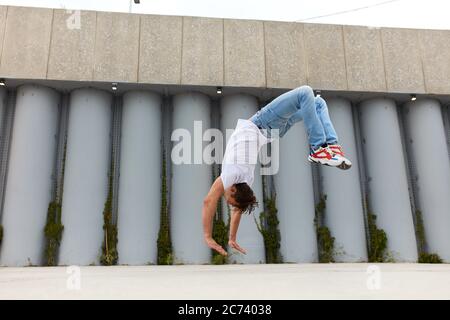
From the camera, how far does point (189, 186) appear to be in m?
10.8

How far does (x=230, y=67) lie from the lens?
36.9 ft

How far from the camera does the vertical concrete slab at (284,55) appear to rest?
447 inches

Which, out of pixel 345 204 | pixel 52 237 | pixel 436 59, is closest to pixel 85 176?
pixel 52 237

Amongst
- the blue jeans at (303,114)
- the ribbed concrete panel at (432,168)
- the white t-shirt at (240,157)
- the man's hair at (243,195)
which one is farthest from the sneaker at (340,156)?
the ribbed concrete panel at (432,168)

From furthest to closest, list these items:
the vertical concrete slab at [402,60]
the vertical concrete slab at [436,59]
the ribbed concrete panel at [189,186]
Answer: the vertical concrete slab at [436,59], the vertical concrete slab at [402,60], the ribbed concrete panel at [189,186]

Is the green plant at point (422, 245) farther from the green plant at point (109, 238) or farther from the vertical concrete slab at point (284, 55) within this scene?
the green plant at point (109, 238)

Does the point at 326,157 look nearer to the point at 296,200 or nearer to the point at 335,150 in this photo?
the point at 335,150

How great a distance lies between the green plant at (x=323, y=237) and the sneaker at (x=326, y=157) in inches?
270

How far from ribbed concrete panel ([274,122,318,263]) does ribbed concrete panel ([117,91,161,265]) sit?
11.4ft

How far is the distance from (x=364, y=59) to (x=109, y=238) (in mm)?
8856

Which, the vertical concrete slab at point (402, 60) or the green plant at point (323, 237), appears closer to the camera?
the green plant at point (323, 237)

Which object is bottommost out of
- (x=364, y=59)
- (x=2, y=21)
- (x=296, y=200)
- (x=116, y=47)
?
(x=296, y=200)

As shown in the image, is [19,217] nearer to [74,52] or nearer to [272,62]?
[74,52]
